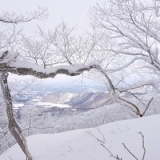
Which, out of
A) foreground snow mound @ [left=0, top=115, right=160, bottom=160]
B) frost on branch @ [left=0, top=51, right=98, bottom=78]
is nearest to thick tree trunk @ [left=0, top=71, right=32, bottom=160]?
frost on branch @ [left=0, top=51, right=98, bottom=78]

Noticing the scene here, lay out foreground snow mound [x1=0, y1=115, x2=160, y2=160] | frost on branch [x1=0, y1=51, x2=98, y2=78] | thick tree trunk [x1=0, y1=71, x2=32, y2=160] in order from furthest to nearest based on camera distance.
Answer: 1. thick tree trunk [x1=0, y1=71, x2=32, y2=160]
2. frost on branch [x1=0, y1=51, x2=98, y2=78]
3. foreground snow mound [x1=0, y1=115, x2=160, y2=160]

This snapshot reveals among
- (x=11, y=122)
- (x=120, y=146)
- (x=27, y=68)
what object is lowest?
(x=11, y=122)

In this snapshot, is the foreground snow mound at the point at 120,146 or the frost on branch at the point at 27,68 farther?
the frost on branch at the point at 27,68

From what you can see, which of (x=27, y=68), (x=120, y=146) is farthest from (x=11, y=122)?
(x=120, y=146)

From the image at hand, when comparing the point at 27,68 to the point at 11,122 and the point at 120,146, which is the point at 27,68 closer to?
the point at 11,122

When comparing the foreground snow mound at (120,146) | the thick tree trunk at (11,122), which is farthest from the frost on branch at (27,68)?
the foreground snow mound at (120,146)

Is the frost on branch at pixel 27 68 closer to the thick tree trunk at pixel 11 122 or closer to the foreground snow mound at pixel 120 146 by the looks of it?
the thick tree trunk at pixel 11 122

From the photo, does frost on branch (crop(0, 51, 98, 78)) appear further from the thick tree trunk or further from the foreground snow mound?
the foreground snow mound

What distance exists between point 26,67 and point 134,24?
5446 mm

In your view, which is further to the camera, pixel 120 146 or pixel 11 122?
pixel 11 122

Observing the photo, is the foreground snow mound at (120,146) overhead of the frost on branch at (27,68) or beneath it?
beneath

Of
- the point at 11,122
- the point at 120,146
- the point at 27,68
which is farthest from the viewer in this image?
the point at 11,122

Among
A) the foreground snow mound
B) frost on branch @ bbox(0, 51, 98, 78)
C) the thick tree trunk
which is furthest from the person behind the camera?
the thick tree trunk

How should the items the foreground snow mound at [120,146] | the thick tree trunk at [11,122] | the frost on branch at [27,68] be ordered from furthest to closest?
the thick tree trunk at [11,122]
the frost on branch at [27,68]
the foreground snow mound at [120,146]
